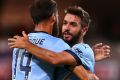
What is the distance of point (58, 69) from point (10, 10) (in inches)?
252

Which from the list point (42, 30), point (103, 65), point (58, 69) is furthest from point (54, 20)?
point (103, 65)

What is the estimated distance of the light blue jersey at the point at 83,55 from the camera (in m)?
3.91

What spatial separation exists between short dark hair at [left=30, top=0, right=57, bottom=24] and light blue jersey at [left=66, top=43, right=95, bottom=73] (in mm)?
323

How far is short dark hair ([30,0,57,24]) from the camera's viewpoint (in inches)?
154

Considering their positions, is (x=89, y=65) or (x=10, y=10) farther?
(x=10, y=10)

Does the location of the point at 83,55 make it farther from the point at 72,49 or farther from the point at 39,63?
the point at 39,63

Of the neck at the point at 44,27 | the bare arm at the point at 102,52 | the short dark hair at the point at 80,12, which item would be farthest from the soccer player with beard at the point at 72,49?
the bare arm at the point at 102,52

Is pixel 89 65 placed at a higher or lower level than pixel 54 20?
lower

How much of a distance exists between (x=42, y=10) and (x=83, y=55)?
1.53 ft

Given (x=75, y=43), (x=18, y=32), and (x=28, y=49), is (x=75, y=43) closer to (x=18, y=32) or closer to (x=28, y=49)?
(x=28, y=49)

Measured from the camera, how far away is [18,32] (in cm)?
967

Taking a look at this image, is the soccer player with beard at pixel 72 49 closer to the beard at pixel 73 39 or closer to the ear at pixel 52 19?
the beard at pixel 73 39

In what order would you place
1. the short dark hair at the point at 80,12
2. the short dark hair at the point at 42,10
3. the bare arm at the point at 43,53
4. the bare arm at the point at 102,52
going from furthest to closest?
the bare arm at the point at 102,52
the short dark hair at the point at 80,12
the short dark hair at the point at 42,10
the bare arm at the point at 43,53

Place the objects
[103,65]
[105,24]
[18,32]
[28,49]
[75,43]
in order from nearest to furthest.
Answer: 1. [28,49]
2. [75,43]
3. [103,65]
4. [18,32]
5. [105,24]
